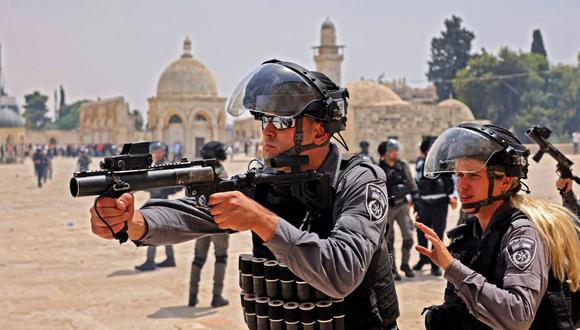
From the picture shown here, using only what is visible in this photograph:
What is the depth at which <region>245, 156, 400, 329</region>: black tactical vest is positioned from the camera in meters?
2.72

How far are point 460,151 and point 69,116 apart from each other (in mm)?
123317

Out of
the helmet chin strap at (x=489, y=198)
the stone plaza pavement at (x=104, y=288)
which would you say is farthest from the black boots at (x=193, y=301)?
the helmet chin strap at (x=489, y=198)

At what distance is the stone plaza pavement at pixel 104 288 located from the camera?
7.25 m

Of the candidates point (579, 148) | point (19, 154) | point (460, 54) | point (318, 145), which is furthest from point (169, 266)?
point (460, 54)

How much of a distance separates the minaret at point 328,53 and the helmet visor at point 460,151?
53.3m

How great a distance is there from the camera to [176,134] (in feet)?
217

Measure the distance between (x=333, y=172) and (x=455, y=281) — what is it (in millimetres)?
605

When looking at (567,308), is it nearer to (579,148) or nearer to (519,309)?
Result: (519,309)

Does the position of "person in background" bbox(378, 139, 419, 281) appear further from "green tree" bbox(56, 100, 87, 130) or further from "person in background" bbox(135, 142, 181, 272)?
Result: "green tree" bbox(56, 100, 87, 130)

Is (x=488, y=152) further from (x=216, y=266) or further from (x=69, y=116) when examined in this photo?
(x=69, y=116)

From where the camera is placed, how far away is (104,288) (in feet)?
29.1

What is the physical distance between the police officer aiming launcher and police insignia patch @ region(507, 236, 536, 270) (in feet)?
1.51

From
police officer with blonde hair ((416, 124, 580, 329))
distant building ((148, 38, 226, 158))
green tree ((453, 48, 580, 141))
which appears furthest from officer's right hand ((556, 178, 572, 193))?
distant building ((148, 38, 226, 158))

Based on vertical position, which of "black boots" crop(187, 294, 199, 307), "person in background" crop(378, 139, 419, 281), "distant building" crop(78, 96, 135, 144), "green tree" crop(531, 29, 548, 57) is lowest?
"black boots" crop(187, 294, 199, 307)
